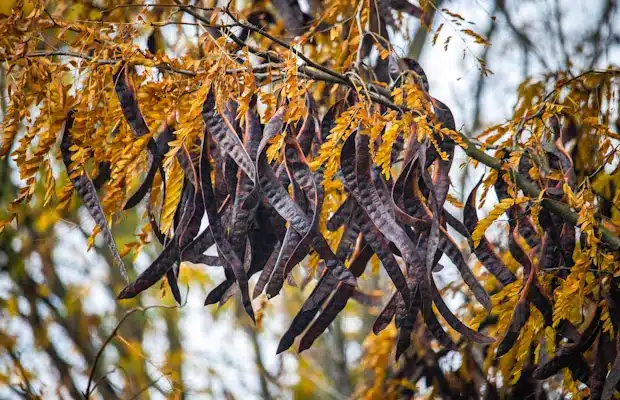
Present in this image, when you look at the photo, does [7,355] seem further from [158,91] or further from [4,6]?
[158,91]

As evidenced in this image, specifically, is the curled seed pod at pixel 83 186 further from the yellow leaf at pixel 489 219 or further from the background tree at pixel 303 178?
the yellow leaf at pixel 489 219

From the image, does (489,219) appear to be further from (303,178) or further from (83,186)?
(83,186)

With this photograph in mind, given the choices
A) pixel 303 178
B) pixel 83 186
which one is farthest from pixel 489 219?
pixel 83 186

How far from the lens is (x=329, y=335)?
624 centimetres

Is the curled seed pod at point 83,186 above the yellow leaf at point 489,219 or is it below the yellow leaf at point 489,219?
above

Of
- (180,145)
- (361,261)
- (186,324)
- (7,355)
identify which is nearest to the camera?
(180,145)

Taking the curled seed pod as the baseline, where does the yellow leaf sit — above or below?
below

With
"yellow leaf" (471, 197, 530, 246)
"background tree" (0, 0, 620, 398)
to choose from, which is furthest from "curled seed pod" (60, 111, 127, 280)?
"yellow leaf" (471, 197, 530, 246)

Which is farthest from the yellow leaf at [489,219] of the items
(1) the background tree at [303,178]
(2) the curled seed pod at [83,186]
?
(2) the curled seed pod at [83,186]

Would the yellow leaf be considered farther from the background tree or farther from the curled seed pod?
the curled seed pod

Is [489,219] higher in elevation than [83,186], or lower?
lower

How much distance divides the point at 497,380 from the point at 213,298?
1.64 metres

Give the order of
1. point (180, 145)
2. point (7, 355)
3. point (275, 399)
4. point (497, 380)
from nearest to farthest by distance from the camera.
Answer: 1. point (180, 145)
2. point (497, 380)
3. point (7, 355)
4. point (275, 399)

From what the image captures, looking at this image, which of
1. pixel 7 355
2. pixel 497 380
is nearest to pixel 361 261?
pixel 497 380
